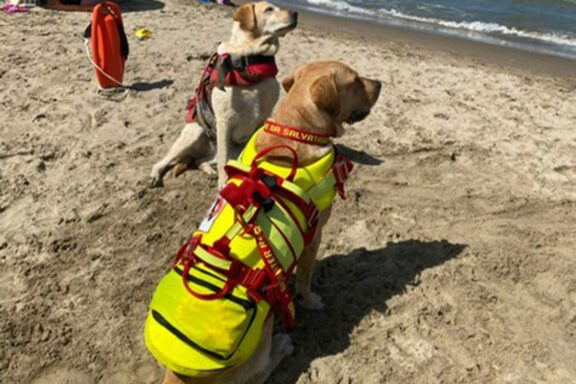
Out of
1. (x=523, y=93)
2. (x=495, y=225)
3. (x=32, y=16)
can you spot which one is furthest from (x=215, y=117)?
(x=32, y=16)

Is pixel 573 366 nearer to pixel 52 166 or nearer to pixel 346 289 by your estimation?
pixel 346 289

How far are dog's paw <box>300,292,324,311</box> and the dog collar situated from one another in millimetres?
1040

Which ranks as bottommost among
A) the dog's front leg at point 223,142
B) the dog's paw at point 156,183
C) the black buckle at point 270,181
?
the dog's paw at point 156,183

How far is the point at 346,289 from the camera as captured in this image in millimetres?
3725

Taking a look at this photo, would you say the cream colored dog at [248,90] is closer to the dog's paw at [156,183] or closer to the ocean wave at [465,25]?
the dog's paw at [156,183]

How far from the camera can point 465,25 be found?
41.3 feet

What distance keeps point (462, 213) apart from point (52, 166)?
12.6 feet

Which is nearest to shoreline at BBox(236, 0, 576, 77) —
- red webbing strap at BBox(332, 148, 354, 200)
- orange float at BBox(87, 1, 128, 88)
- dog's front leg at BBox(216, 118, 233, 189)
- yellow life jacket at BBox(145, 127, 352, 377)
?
orange float at BBox(87, 1, 128, 88)

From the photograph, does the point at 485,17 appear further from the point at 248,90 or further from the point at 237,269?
the point at 237,269

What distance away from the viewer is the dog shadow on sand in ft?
10.7

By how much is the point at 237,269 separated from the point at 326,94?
1.16 m

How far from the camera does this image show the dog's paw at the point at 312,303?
3.53 meters

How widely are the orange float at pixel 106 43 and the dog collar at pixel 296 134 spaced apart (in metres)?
4.23

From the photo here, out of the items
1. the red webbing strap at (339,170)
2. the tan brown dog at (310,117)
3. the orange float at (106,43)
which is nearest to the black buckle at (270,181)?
the tan brown dog at (310,117)
